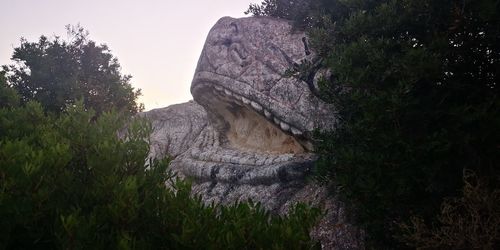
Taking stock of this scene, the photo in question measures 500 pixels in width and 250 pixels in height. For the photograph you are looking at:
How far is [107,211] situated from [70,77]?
17.5 m

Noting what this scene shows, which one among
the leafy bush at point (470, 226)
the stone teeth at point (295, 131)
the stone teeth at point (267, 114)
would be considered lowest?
the leafy bush at point (470, 226)

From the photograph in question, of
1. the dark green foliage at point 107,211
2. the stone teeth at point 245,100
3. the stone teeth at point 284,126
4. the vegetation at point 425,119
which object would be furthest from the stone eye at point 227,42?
the dark green foliage at point 107,211

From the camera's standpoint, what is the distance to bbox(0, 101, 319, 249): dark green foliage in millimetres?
3717

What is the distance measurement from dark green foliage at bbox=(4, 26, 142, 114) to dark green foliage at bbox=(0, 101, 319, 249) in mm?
14845

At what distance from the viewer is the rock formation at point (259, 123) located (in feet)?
31.2

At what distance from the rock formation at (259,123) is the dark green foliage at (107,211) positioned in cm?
434

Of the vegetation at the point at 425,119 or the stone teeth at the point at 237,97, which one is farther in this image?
the stone teeth at the point at 237,97

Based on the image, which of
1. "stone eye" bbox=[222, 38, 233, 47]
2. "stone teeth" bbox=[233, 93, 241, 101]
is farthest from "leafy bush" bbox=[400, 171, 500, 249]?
"stone eye" bbox=[222, 38, 233, 47]

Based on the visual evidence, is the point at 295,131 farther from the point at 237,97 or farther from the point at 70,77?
the point at 70,77

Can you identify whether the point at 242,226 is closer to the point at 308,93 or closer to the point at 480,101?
the point at 480,101

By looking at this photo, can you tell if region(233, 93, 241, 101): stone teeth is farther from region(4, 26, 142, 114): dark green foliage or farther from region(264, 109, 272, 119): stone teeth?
region(4, 26, 142, 114): dark green foliage

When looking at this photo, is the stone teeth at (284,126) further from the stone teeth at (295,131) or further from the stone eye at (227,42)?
the stone eye at (227,42)

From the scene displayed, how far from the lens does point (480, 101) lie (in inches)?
239

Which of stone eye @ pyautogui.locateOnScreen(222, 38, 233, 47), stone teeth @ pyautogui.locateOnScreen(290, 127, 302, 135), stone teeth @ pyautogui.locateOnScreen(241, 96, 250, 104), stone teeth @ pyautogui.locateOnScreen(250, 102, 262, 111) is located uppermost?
stone eye @ pyautogui.locateOnScreen(222, 38, 233, 47)
